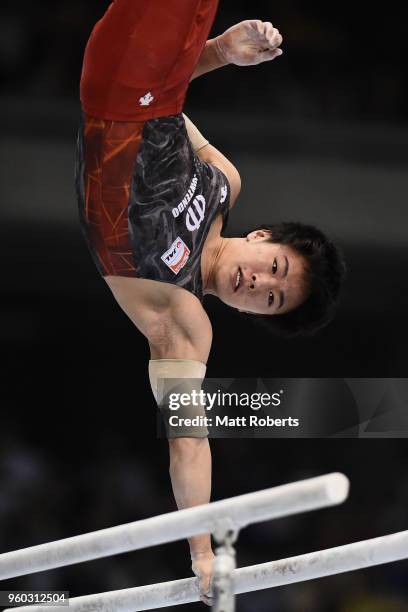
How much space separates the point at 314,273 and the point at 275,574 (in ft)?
3.88

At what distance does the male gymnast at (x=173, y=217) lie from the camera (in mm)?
3553

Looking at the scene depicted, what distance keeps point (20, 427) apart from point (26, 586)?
3.43ft

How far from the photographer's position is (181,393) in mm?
3756

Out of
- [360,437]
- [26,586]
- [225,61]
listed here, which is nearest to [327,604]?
[360,437]

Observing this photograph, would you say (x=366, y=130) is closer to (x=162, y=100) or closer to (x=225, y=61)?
(x=225, y=61)

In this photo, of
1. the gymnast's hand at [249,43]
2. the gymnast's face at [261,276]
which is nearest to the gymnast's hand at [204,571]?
the gymnast's face at [261,276]

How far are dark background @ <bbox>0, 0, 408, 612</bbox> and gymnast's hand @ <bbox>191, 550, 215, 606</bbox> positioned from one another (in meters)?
3.18

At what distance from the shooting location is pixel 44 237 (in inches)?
280

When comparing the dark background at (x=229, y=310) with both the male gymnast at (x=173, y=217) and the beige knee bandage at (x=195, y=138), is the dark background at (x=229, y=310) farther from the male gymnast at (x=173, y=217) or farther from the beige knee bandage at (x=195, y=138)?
the male gymnast at (x=173, y=217)

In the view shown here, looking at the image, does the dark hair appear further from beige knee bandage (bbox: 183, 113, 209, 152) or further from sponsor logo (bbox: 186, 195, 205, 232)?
beige knee bandage (bbox: 183, 113, 209, 152)

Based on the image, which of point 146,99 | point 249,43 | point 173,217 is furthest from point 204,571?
point 249,43

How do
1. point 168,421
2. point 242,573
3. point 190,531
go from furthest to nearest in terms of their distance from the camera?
point 168,421 < point 242,573 < point 190,531

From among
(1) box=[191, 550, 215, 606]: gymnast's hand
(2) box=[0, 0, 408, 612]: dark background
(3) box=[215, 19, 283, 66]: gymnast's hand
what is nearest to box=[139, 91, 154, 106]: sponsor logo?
(3) box=[215, 19, 283, 66]: gymnast's hand

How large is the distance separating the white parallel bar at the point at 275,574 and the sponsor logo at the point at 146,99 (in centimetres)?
166
